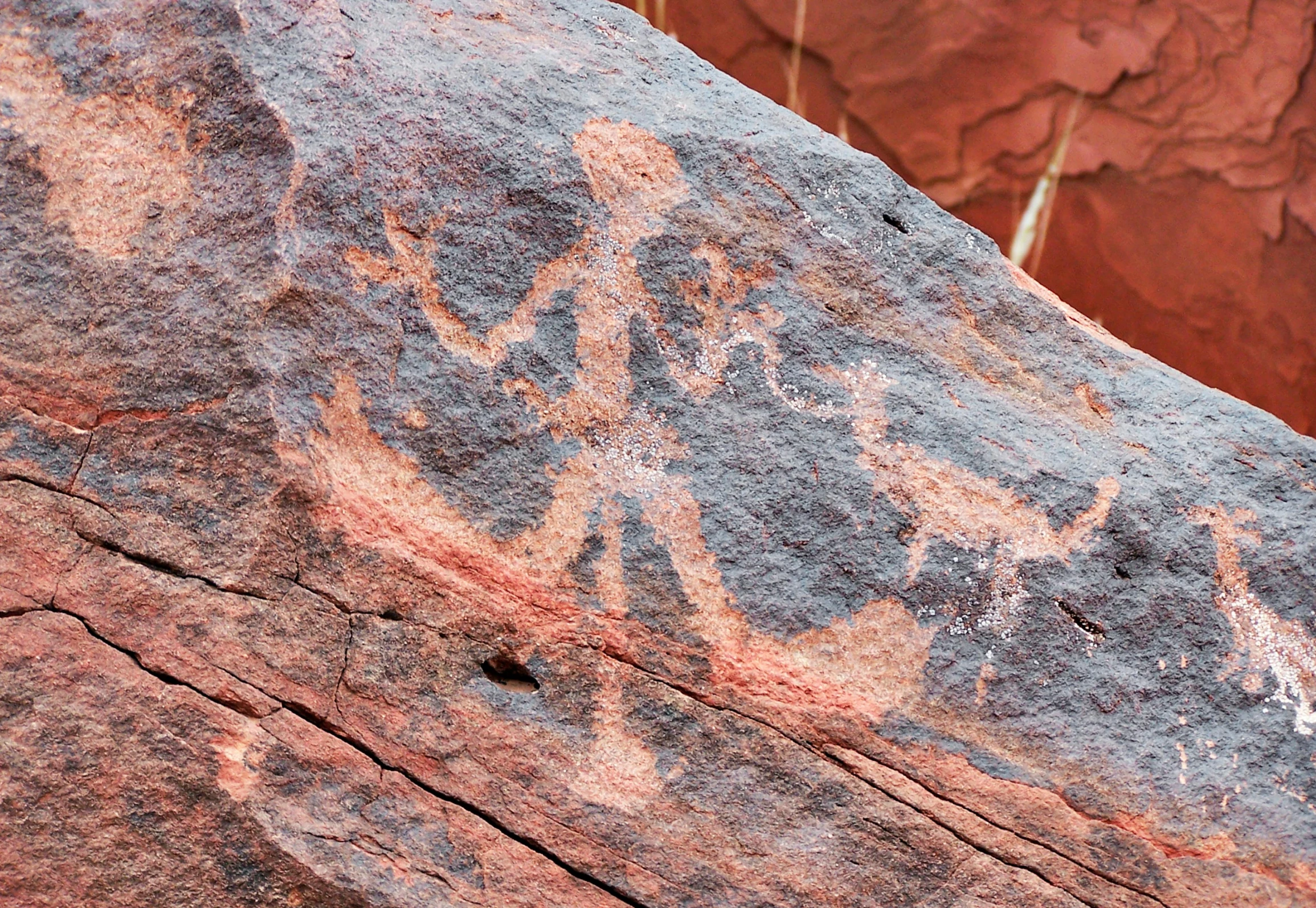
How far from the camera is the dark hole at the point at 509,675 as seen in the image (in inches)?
41.6

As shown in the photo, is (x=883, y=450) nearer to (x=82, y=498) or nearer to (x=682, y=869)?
(x=682, y=869)

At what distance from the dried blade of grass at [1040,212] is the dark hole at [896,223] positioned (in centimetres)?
126

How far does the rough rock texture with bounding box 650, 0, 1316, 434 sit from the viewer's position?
215cm

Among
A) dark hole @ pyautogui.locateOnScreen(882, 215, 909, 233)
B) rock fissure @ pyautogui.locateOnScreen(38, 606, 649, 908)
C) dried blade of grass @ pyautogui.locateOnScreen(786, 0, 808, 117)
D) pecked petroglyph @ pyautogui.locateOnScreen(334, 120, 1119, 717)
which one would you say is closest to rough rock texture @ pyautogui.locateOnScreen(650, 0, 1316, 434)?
dried blade of grass @ pyautogui.locateOnScreen(786, 0, 808, 117)

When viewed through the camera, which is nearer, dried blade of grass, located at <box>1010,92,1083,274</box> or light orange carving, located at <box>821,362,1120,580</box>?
light orange carving, located at <box>821,362,1120,580</box>

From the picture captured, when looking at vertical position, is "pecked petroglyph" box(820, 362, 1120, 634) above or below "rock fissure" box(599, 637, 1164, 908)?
above

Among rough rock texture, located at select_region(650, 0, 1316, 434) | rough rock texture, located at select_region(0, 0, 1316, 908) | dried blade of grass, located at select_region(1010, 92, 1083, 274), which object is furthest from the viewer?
dried blade of grass, located at select_region(1010, 92, 1083, 274)

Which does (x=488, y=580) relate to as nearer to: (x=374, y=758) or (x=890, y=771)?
(x=374, y=758)

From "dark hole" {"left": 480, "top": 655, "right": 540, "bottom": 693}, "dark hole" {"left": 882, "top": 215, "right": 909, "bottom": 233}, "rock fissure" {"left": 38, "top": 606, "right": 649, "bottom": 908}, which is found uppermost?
"dark hole" {"left": 882, "top": 215, "right": 909, "bottom": 233}

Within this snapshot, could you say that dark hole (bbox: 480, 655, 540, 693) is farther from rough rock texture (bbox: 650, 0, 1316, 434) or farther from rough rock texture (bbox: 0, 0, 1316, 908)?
rough rock texture (bbox: 650, 0, 1316, 434)

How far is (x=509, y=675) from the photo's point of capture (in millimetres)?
1066

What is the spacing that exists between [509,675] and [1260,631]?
0.75 m

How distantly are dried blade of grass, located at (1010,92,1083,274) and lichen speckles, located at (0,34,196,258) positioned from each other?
1.76 meters

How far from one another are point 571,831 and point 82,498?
0.56 metres
